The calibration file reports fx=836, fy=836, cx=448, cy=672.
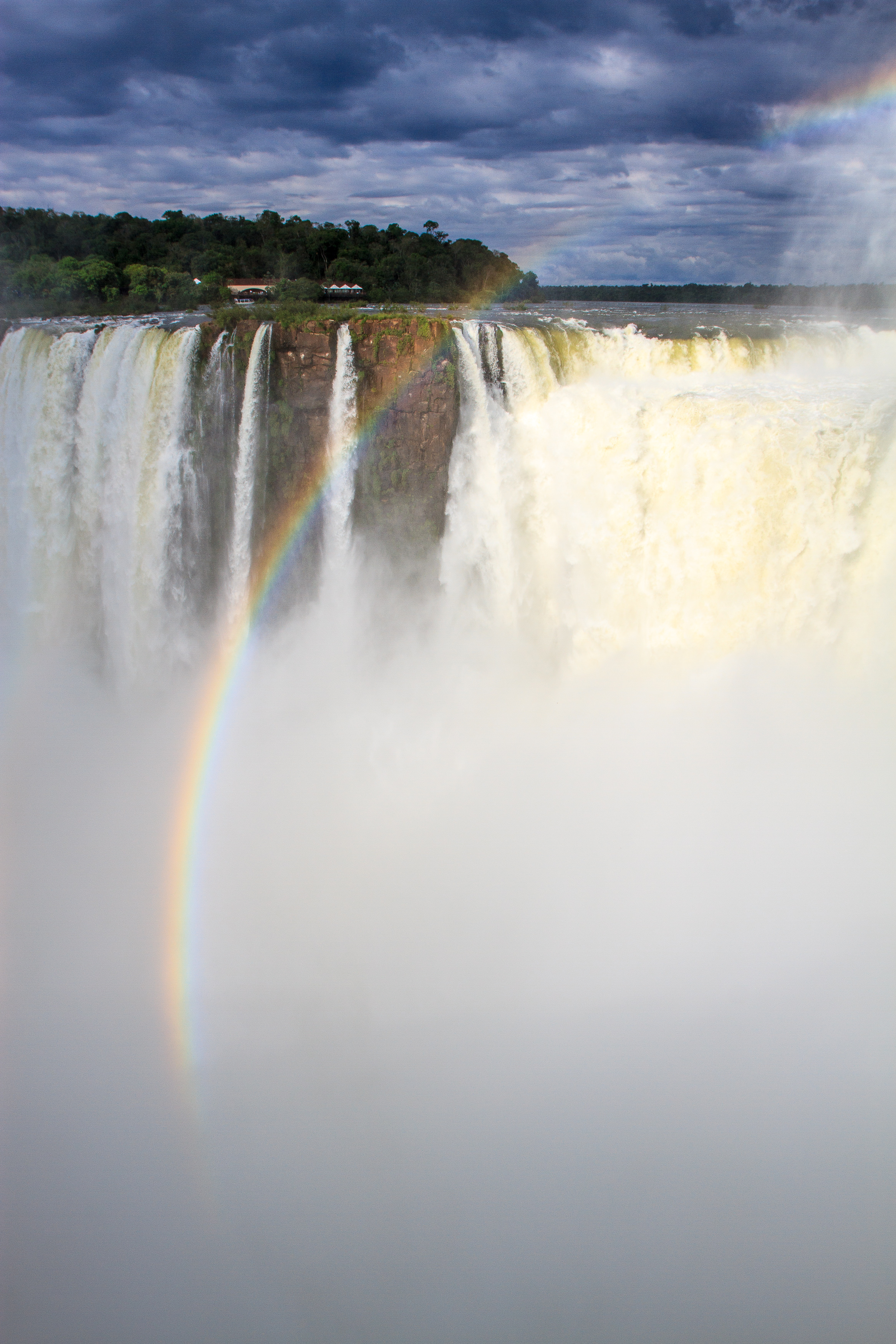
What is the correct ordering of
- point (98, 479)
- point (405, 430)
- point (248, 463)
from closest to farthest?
point (405, 430) → point (248, 463) → point (98, 479)

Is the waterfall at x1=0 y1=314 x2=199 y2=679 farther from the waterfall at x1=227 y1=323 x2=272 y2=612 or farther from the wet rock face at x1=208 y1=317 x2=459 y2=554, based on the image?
the wet rock face at x1=208 y1=317 x2=459 y2=554

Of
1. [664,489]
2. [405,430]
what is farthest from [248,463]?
[664,489]

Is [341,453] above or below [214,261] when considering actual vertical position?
below

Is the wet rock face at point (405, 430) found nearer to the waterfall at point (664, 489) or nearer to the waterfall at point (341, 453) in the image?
the waterfall at point (341, 453)

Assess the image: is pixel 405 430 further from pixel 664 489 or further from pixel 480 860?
pixel 480 860

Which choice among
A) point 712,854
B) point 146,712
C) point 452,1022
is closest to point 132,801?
point 146,712

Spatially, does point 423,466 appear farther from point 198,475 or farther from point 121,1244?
point 121,1244
